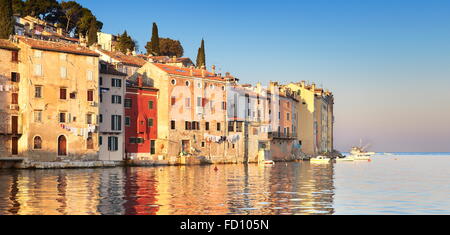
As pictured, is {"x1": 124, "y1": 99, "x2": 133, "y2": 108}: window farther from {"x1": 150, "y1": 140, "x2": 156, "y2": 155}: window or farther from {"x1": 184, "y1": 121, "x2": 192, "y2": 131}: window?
{"x1": 184, "y1": 121, "x2": 192, "y2": 131}: window

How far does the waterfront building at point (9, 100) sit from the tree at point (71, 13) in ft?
184

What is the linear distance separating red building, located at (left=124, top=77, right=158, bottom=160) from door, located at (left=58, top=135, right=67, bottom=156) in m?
8.07

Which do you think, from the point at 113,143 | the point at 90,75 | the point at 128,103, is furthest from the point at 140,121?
the point at 90,75

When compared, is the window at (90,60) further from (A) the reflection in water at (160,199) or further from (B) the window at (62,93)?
(A) the reflection in water at (160,199)

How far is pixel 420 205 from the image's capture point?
24.4m

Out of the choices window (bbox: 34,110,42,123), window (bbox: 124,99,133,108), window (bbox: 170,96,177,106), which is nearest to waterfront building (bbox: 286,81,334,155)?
window (bbox: 170,96,177,106)

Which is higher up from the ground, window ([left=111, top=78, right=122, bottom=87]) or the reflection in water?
window ([left=111, top=78, right=122, bottom=87])

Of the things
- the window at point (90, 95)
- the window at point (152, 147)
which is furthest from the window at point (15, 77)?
the window at point (152, 147)

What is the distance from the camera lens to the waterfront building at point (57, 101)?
167 feet

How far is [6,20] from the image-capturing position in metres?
66.1

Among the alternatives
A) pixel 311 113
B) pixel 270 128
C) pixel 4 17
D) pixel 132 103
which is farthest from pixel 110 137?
pixel 311 113

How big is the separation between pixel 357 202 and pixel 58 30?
7563 cm

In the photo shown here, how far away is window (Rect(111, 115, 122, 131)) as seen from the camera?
58.0 metres

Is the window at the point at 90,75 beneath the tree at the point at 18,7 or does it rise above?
beneath
